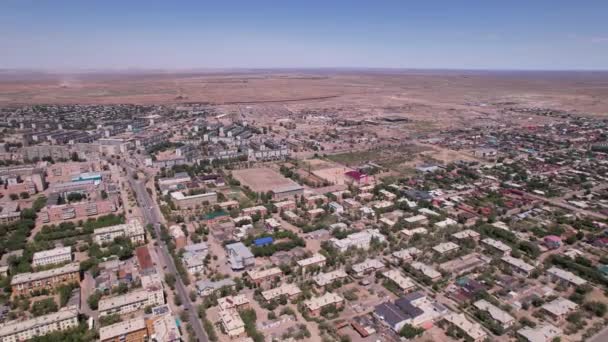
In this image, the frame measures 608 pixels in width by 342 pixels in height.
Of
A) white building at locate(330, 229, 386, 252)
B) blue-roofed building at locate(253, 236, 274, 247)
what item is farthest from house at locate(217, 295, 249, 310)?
white building at locate(330, 229, 386, 252)

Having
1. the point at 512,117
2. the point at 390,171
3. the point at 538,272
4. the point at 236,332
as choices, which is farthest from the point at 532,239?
the point at 512,117

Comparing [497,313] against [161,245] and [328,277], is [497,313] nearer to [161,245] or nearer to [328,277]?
[328,277]

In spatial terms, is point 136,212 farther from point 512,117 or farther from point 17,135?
point 512,117

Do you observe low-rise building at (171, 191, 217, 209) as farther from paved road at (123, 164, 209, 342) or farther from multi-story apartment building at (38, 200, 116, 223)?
multi-story apartment building at (38, 200, 116, 223)

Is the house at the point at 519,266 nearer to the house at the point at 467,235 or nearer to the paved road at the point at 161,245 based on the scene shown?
the house at the point at 467,235

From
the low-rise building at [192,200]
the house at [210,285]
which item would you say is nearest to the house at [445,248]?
the house at [210,285]

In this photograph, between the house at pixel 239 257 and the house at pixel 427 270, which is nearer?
the house at pixel 427 270
